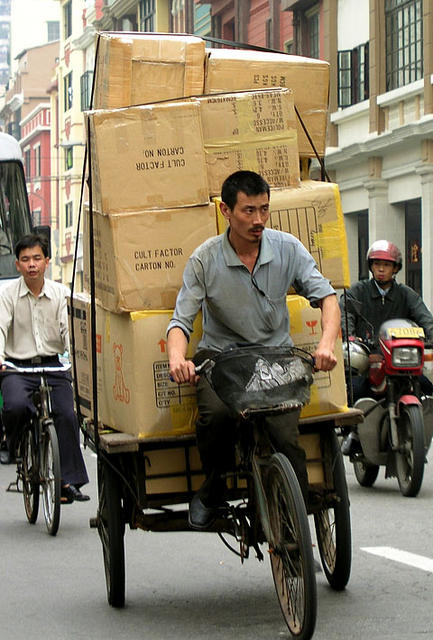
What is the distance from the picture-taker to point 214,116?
21.0 feet

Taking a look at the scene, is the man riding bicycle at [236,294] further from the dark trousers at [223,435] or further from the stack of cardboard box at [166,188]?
the stack of cardboard box at [166,188]

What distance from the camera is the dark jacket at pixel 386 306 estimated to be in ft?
34.3

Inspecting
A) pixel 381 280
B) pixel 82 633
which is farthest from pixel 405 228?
pixel 82 633

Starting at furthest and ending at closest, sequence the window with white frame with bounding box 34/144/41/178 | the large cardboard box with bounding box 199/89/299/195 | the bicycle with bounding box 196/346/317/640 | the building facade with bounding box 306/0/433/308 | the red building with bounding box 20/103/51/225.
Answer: the window with white frame with bounding box 34/144/41/178, the red building with bounding box 20/103/51/225, the building facade with bounding box 306/0/433/308, the large cardboard box with bounding box 199/89/299/195, the bicycle with bounding box 196/346/317/640

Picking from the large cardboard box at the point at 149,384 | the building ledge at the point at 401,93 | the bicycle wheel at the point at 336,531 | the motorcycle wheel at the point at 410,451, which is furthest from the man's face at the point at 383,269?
the building ledge at the point at 401,93

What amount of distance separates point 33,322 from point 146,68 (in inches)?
127

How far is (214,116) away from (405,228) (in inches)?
861

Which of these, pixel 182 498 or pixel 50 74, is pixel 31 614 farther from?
pixel 50 74

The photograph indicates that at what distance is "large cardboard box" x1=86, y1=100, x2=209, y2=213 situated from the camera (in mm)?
6195

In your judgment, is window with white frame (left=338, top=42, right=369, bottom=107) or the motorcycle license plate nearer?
the motorcycle license plate

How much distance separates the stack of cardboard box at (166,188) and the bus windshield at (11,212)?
31.4 ft

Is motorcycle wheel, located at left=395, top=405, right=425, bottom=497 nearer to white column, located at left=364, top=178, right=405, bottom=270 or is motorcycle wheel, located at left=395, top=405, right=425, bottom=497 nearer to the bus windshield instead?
the bus windshield

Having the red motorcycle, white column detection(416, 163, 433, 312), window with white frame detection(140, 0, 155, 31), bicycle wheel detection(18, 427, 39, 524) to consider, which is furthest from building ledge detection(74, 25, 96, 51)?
bicycle wheel detection(18, 427, 39, 524)

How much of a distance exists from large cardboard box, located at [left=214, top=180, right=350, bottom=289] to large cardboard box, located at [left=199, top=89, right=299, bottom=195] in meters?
0.11
